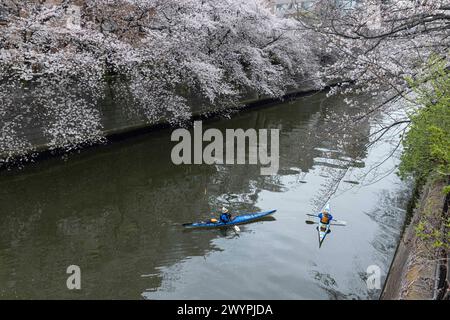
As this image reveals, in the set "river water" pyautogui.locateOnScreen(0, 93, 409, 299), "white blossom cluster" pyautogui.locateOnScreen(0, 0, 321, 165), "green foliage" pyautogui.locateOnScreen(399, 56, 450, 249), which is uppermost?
"white blossom cluster" pyautogui.locateOnScreen(0, 0, 321, 165)

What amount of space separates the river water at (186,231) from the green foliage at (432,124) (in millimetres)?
1272

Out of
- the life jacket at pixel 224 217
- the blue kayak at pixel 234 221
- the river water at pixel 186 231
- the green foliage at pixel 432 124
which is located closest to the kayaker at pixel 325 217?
the river water at pixel 186 231

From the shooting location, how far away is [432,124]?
22.9ft

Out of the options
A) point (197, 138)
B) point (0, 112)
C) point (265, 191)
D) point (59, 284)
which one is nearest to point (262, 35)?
point (197, 138)

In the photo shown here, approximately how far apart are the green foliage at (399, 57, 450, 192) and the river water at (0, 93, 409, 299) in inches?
50.1

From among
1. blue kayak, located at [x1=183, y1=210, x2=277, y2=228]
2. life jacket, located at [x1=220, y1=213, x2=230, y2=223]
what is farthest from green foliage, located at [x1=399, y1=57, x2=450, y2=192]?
life jacket, located at [x1=220, y1=213, x2=230, y2=223]

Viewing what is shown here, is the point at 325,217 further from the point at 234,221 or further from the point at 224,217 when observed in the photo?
the point at 224,217

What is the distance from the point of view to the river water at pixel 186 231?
8961 mm

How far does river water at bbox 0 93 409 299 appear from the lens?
8.96 metres

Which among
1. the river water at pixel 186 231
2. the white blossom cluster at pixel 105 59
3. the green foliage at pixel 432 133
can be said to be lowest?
the river water at pixel 186 231

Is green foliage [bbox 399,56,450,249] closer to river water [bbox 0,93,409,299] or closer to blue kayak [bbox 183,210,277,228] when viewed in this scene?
river water [bbox 0,93,409,299]

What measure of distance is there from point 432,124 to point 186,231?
23.8ft

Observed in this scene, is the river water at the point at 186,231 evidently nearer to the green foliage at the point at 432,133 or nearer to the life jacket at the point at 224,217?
the life jacket at the point at 224,217

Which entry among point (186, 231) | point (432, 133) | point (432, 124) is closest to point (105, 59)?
point (186, 231)
